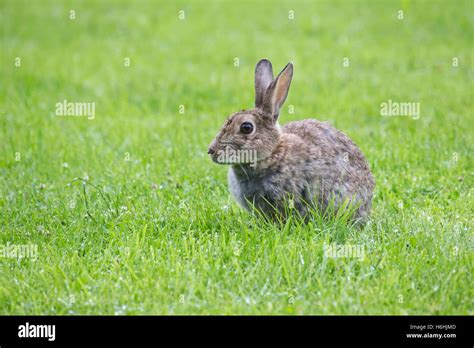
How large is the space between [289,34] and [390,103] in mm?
5759

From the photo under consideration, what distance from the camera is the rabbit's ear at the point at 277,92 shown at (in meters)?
6.94

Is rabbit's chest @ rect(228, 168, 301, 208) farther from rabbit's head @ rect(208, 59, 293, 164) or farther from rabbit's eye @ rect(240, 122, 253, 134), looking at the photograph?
rabbit's eye @ rect(240, 122, 253, 134)

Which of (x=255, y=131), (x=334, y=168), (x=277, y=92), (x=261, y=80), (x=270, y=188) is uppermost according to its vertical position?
(x=261, y=80)

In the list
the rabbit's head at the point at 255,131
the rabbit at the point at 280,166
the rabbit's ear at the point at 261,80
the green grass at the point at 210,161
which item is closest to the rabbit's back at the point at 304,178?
the rabbit at the point at 280,166

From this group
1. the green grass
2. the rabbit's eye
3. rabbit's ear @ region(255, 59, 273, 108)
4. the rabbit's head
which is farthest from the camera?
rabbit's ear @ region(255, 59, 273, 108)

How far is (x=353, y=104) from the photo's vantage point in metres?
12.0

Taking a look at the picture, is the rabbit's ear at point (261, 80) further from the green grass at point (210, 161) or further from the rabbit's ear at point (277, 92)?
the green grass at point (210, 161)

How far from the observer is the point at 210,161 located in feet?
29.8

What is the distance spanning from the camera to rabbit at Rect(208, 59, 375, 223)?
22.5ft

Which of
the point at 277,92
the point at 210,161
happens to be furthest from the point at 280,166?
the point at 210,161

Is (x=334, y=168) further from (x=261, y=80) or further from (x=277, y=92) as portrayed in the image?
(x=261, y=80)

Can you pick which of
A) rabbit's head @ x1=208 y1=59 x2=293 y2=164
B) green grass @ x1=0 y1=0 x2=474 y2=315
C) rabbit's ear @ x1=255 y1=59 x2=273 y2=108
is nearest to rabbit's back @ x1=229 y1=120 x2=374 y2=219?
rabbit's head @ x1=208 y1=59 x2=293 y2=164

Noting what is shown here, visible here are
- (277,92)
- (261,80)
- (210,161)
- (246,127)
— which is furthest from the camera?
(210,161)

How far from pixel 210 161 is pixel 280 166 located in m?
2.26
